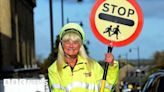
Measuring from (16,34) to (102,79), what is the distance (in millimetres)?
53945

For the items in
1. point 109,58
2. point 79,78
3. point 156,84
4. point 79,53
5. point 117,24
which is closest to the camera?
point 79,78

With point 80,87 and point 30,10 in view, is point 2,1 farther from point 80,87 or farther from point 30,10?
point 80,87

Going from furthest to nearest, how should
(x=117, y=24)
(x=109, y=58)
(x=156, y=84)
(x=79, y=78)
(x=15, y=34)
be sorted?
(x=15, y=34), (x=156, y=84), (x=117, y=24), (x=109, y=58), (x=79, y=78)

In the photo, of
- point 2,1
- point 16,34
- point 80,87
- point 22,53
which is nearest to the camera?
point 80,87

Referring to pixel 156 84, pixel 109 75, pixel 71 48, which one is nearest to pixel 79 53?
pixel 71 48

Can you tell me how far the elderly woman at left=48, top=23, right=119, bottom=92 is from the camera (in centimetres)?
725

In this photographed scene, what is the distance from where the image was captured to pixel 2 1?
5253cm

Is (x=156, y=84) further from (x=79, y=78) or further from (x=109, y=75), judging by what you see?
(x=79, y=78)

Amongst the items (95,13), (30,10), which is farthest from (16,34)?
(95,13)

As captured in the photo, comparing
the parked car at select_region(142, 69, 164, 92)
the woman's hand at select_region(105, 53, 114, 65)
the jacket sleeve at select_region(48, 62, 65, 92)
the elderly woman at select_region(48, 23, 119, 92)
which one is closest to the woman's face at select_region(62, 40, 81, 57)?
the elderly woman at select_region(48, 23, 119, 92)

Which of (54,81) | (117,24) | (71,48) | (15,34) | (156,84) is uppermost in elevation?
(117,24)

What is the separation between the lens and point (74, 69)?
7324 mm

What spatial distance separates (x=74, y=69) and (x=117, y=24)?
931mm

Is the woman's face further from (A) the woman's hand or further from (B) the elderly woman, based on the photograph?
(A) the woman's hand
